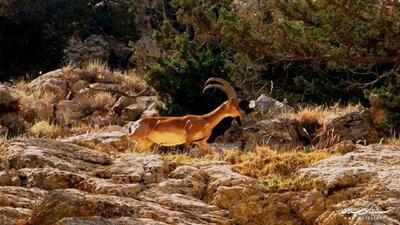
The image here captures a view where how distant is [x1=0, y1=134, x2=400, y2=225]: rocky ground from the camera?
5.69 meters

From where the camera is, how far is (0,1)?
76.9ft

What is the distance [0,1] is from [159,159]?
1750 cm

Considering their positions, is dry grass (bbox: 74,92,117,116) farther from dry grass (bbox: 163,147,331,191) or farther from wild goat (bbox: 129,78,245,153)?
dry grass (bbox: 163,147,331,191)

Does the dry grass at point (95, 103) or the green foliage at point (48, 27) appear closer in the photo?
the dry grass at point (95, 103)

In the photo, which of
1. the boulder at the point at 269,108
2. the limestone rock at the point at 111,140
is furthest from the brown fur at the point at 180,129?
the boulder at the point at 269,108

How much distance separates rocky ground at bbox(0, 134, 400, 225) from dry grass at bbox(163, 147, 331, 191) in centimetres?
12

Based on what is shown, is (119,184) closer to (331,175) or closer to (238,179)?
(238,179)

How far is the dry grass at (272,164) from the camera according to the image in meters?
6.76

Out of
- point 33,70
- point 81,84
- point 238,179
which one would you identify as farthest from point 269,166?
point 33,70

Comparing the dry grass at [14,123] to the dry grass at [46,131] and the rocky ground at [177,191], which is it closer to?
the dry grass at [46,131]

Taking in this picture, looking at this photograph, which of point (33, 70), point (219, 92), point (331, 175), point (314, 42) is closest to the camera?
point (331, 175)

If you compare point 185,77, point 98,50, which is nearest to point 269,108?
point 185,77

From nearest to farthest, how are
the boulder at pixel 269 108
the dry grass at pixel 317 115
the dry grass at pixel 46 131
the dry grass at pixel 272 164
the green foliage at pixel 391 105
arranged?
the dry grass at pixel 272 164
the green foliage at pixel 391 105
the dry grass at pixel 46 131
the dry grass at pixel 317 115
the boulder at pixel 269 108

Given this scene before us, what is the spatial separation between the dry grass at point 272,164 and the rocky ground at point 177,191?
0.12m
